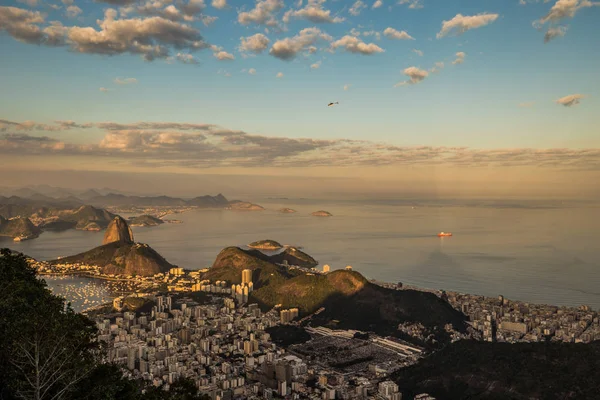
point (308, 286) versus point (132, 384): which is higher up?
point (132, 384)

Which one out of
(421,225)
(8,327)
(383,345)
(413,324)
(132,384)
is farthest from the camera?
(421,225)

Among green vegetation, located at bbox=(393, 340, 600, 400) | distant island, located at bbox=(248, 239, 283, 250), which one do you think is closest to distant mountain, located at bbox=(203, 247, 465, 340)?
green vegetation, located at bbox=(393, 340, 600, 400)

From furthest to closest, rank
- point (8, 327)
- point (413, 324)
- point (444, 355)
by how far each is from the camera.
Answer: point (413, 324), point (444, 355), point (8, 327)

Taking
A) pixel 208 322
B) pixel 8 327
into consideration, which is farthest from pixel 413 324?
pixel 8 327

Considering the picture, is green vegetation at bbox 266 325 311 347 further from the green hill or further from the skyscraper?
the green hill

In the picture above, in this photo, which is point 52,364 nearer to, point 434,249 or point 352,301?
point 352,301

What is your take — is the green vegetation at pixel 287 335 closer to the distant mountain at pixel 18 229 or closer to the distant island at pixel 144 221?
the distant mountain at pixel 18 229

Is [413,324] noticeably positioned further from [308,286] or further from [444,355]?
[308,286]
